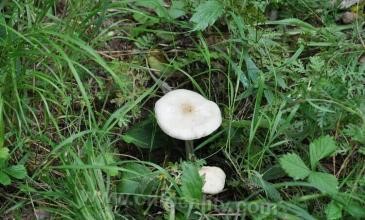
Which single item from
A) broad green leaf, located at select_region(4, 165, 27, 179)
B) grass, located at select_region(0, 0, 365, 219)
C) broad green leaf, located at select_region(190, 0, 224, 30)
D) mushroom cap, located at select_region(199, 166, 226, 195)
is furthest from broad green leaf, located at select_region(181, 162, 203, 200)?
broad green leaf, located at select_region(190, 0, 224, 30)

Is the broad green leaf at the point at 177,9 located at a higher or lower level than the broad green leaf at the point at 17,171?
higher

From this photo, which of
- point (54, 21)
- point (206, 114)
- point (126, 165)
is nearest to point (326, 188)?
point (206, 114)

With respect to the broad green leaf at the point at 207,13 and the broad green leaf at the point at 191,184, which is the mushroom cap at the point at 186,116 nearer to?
the broad green leaf at the point at 191,184

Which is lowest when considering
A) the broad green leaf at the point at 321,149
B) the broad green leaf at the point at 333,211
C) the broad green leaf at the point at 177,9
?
the broad green leaf at the point at 333,211

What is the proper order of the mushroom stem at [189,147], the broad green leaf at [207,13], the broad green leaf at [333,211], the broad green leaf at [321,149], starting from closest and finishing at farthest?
the broad green leaf at [333,211], the broad green leaf at [321,149], the mushroom stem at [189,147], the broad green leaf at [207,13]

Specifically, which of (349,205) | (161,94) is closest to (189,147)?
(161,94)

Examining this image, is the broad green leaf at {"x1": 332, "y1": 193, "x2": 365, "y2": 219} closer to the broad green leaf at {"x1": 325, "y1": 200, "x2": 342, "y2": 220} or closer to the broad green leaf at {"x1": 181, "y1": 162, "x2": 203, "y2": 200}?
the broad green leaf at {"x1": 325, "y1": 200, "x2": 342, "y2": 220}

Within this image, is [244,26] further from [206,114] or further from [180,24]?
[206,114]

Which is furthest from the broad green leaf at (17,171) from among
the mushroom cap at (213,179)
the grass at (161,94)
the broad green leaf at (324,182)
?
the broad green leaf at (324,182)
